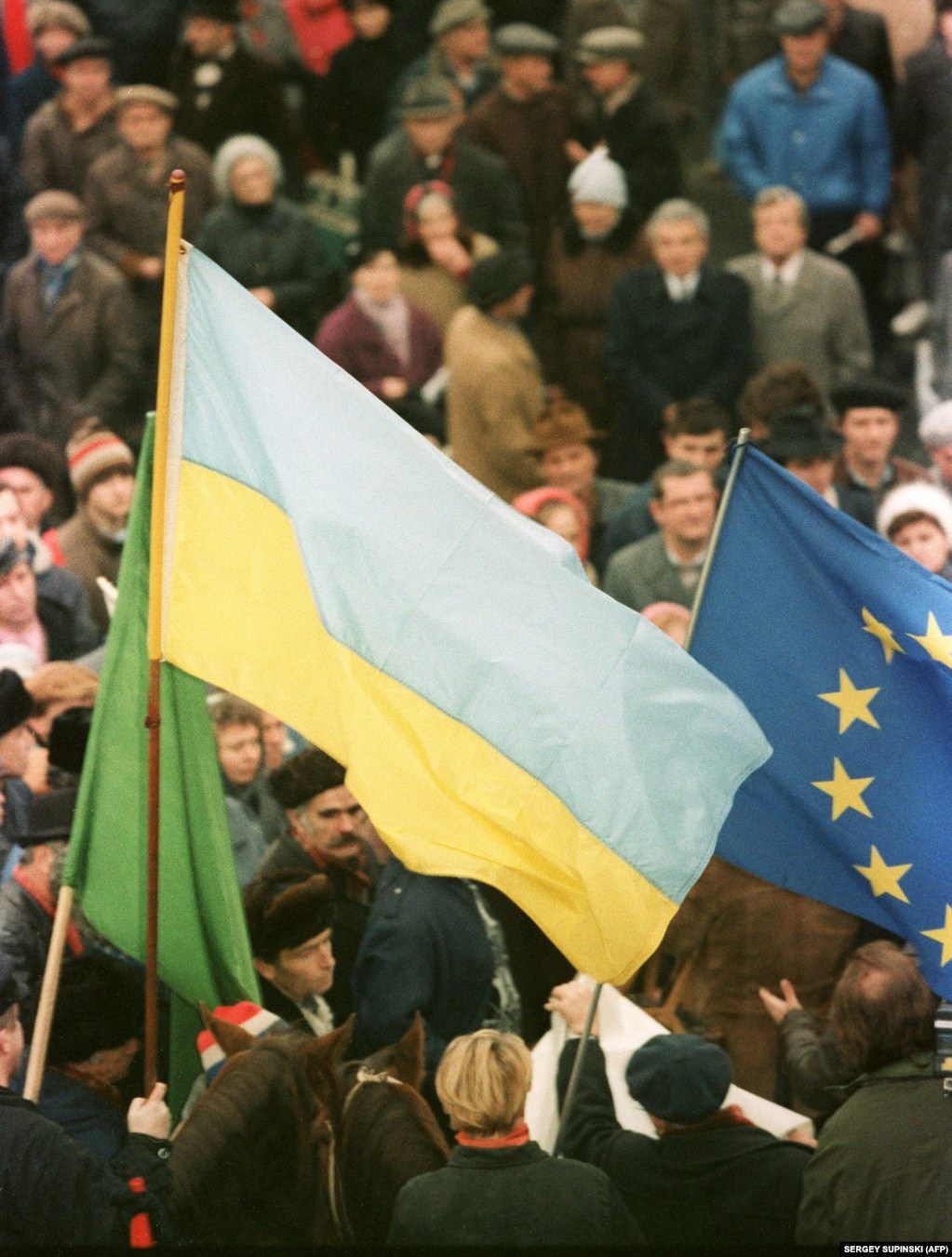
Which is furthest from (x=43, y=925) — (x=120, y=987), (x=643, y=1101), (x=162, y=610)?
(x=643, y=1101)

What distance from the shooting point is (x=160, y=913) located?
666cm

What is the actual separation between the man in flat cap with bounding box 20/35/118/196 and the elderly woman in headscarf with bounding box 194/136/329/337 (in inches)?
32.5

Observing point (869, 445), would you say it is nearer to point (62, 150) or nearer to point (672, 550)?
point (672, 550)

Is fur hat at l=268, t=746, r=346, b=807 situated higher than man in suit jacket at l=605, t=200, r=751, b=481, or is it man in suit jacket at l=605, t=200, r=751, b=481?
man in suit jacket at l=605, t=200, r=751, b=481

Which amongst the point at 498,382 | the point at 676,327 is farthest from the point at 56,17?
the point at 676,327

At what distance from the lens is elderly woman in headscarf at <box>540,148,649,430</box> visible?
12250mm

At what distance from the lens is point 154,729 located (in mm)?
6402

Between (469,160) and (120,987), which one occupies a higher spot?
(469,160)

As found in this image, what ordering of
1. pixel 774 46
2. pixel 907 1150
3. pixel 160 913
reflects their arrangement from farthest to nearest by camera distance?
1. pixel 774 46
2. pixel 160 913
3. pixel 907 1150

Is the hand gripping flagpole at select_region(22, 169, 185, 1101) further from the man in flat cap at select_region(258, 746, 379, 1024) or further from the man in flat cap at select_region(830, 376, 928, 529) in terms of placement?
the man in flat cap at select_region(830, 376, 928, 529)

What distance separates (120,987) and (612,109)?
7.18 metres

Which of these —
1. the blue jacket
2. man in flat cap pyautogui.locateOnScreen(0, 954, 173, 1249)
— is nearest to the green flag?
man in flat cap pyautogui.locateOnScreen(0, 954, 173, 1249)

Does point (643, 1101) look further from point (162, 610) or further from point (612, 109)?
point (612, 109)

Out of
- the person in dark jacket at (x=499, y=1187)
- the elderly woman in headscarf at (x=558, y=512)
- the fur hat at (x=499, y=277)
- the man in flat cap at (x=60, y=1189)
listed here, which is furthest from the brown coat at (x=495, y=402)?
the man in flat cap at (x=60, y=1189)
